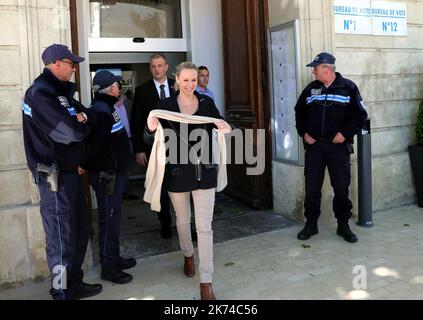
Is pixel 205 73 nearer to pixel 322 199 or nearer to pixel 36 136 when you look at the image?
pixel 322 199

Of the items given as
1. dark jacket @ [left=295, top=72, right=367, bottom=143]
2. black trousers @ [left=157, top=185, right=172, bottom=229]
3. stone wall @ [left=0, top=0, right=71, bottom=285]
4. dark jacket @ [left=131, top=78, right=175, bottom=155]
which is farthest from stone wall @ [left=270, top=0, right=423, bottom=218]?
stone wall @ [left=0, top=0, right=71, bottom=285]

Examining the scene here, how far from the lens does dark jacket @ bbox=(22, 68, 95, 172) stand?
3.14 metres

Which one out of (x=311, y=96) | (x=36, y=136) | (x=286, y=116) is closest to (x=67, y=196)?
(x=36, y=136)

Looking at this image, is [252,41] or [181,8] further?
[181,8]

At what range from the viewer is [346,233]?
4.81 m

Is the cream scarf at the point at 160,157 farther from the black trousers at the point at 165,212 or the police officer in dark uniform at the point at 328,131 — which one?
the police officer in dark uniform at the point at 328,131

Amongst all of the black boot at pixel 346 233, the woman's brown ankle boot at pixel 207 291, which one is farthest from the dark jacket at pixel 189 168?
the black boot at pixel 346 233

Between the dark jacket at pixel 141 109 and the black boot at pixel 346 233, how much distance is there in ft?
7.19

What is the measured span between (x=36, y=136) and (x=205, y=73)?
→ 2.75 metres

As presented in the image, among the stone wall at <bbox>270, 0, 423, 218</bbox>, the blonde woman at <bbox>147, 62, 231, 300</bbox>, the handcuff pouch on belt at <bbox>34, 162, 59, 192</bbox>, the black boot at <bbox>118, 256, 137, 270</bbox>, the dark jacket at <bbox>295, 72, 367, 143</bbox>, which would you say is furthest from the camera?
the stone wall at <bbox>270, 0, 423, 218</bbox>

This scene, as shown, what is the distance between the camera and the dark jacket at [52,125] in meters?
3.14

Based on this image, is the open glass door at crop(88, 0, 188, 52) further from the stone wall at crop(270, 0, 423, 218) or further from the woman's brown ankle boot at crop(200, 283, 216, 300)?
the woman's brown ankle boot at crop(200, 283, 216, 300)

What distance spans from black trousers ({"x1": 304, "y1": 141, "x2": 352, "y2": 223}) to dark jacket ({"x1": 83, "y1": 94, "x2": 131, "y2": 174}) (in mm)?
1989

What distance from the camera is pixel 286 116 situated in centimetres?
554
